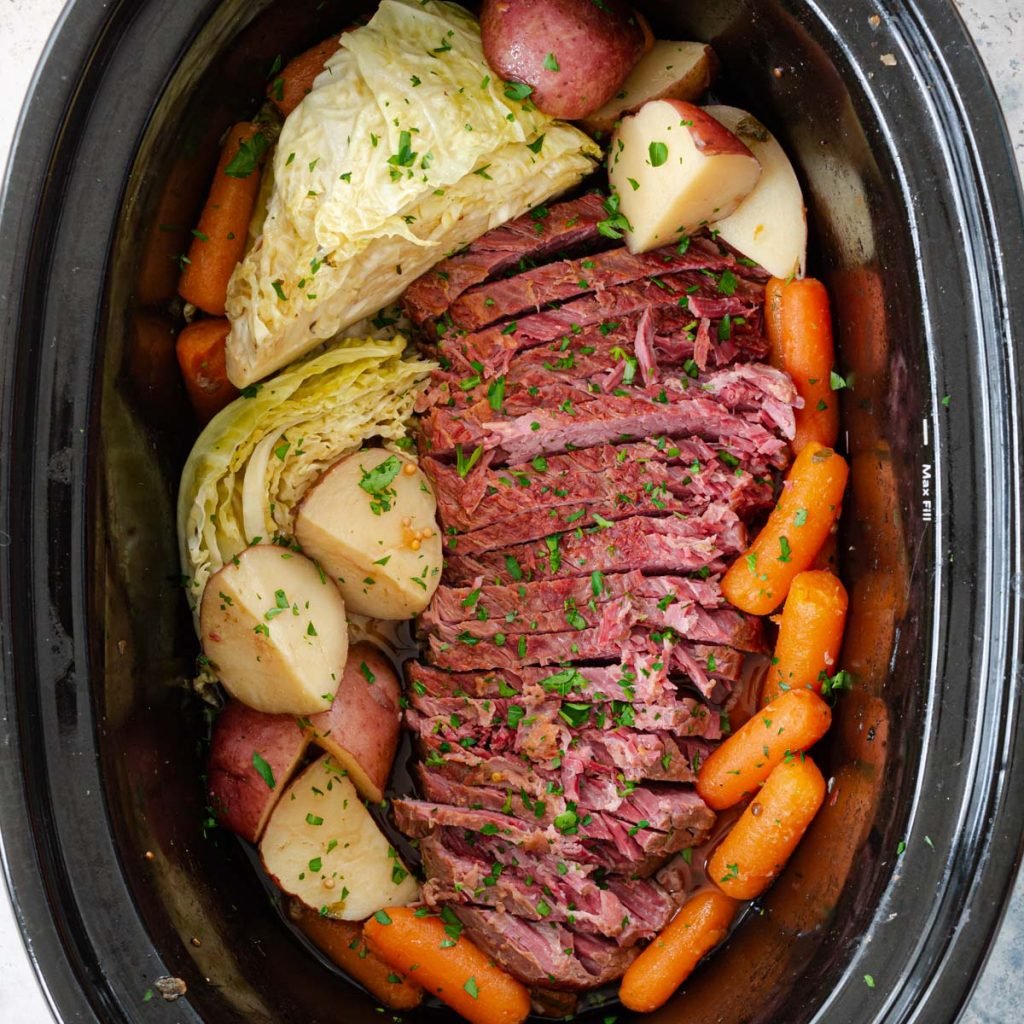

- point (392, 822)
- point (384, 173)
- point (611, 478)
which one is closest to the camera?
point (384, 173)

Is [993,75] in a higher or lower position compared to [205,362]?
higher

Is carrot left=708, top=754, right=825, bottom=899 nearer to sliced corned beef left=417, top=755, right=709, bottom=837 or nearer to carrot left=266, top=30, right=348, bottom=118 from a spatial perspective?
sliced corned beef left=417, top=755, right=709, bottom=837

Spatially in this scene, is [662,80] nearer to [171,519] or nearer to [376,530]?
[376,530]

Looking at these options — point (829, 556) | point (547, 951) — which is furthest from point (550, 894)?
point (829, 556)

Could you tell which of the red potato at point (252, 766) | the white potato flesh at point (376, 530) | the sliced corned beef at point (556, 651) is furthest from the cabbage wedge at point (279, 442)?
the sliced corned beef at point (556, 651)

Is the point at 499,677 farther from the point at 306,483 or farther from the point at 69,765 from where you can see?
the point at 69,765

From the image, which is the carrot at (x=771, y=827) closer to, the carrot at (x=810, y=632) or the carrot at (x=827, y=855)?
the carrot at (x=827, y=855)

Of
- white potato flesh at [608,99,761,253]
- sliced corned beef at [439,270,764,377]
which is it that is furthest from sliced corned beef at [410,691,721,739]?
white potato flesh at [608,99,761,253]
